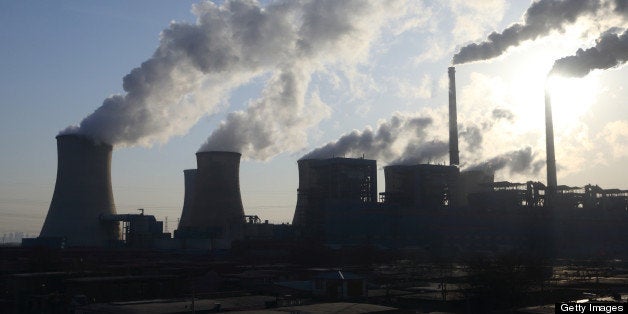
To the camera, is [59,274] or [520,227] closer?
[59,274]

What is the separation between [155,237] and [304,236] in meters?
13.5

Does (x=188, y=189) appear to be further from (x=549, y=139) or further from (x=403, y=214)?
(x=549, y=139)

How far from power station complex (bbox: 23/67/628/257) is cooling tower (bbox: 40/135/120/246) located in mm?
3553

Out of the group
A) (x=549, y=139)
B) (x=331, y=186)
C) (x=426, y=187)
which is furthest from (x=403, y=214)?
(x=549, y=139)

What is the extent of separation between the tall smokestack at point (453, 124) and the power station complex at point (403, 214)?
0.10m

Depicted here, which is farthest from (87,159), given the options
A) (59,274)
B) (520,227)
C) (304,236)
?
(520,227)

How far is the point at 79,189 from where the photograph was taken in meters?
39.0

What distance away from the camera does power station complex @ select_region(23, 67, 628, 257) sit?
47281mm

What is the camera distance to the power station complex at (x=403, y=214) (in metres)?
47.3

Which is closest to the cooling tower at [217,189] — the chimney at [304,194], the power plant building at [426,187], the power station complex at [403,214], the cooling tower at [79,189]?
the power station complex at [403,214]

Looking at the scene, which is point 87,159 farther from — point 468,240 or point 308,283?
point 468,240

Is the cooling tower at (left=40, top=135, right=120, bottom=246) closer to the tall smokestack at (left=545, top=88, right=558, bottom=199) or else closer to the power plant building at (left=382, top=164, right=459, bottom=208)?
the power plant building at (left=382, top=164, right=459, bottom=208)

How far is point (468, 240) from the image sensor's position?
58344 mm

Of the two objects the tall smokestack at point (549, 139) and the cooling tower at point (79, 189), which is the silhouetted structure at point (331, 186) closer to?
the tall smokestack at point (549, 139)
